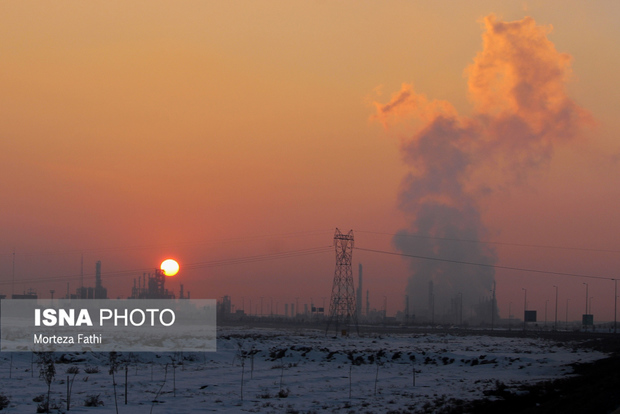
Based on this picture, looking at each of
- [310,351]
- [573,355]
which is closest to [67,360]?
[310,351]

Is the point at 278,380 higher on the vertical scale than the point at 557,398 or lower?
lower

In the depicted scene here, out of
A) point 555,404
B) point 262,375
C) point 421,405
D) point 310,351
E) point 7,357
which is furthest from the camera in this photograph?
point 310,351

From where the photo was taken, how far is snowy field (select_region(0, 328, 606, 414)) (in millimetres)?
27141

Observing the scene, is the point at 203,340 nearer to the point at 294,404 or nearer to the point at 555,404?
the point at 294,404

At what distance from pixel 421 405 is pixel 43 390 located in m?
17.4

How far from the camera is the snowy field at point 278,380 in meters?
27.1

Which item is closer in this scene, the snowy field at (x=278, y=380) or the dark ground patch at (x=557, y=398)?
the dark ground patch at (x=557, y=398)

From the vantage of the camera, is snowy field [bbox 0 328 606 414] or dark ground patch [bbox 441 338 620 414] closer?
dark ground patch [bbox 441 338 620 414]

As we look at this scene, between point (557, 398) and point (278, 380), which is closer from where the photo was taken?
point (557, 398)

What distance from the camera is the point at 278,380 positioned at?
3653 cm

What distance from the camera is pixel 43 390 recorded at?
98.1 feet

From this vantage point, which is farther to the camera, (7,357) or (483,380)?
(7,357)

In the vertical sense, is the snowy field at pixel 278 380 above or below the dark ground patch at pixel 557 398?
below

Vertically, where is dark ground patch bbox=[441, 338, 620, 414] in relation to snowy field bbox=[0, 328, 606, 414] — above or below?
above
